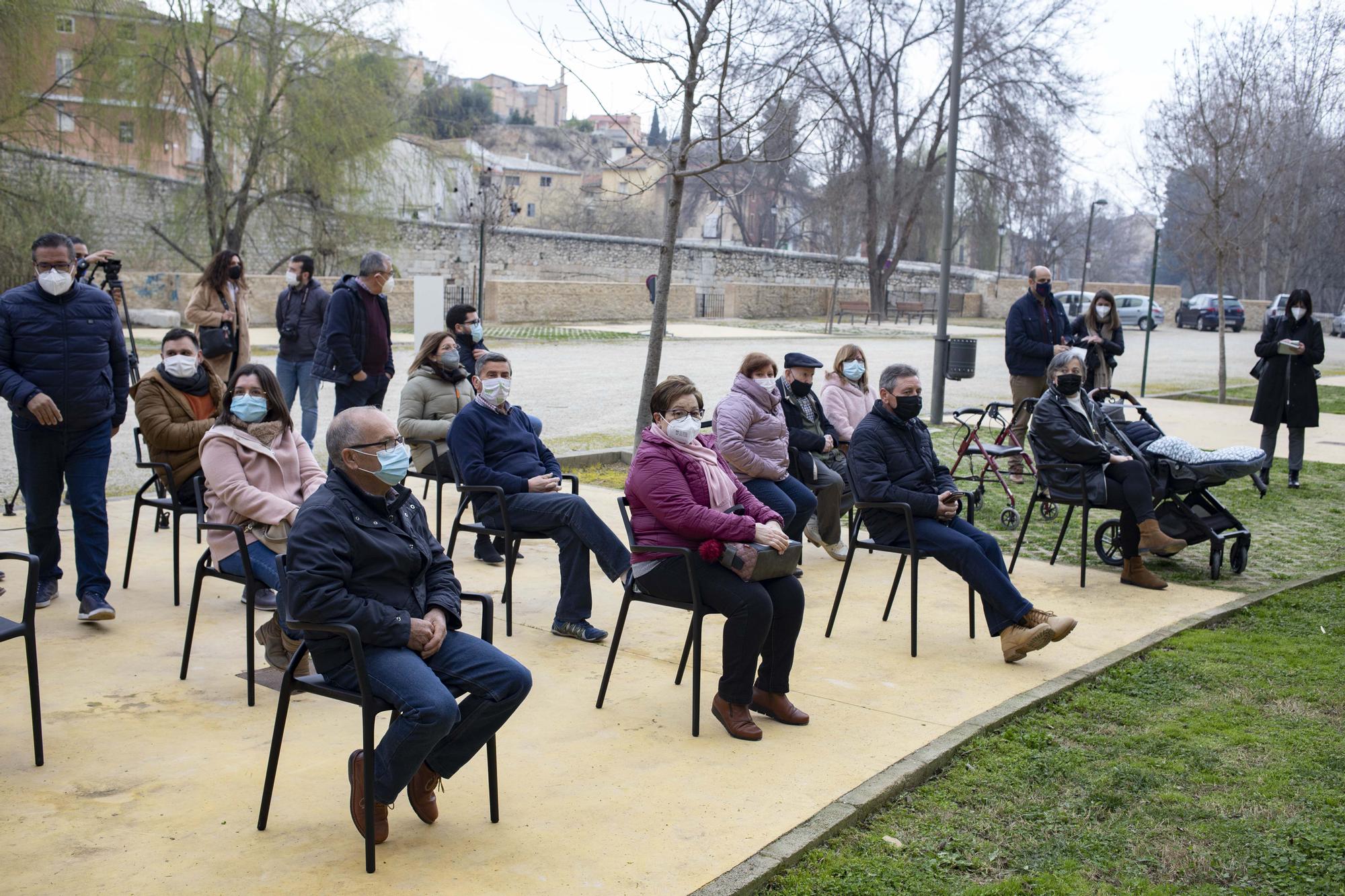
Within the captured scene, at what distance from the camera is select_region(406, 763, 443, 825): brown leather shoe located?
3873mm

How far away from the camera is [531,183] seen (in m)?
99.8

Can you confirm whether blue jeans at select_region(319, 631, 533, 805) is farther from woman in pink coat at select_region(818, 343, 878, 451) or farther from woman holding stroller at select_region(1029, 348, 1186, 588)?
woman in pink coat at select_region(818, 343, 878, 451)

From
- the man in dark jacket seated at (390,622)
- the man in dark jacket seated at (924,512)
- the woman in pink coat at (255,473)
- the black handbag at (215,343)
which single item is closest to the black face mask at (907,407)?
the man in dark jacket seated at (924,512)

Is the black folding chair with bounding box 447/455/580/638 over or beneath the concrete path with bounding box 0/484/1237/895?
over

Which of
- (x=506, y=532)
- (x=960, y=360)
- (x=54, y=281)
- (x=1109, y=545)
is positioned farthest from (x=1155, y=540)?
(x=960, y=360)

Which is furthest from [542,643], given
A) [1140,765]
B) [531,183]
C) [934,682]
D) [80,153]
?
[531,183]

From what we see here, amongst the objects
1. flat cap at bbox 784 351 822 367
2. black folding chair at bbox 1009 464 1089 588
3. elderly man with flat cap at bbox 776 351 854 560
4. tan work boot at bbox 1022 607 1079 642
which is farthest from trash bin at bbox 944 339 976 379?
tan work boot at bbox 1022 607 1079 642

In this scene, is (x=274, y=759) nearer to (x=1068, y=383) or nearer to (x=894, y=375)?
(x=894, y=375)

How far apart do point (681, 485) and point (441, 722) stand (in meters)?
1.78

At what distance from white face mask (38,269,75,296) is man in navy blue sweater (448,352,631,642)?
6.40 feet

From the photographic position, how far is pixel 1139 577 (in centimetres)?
747

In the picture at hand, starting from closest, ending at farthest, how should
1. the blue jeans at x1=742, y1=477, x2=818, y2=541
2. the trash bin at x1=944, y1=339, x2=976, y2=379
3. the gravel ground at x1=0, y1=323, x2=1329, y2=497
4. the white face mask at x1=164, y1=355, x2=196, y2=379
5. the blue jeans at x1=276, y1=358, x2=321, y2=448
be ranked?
the white face mask at x1=164, y1=355, x2=196, y2=379
the blue jeans at x1=742, y1=477, x2=818, y2=541
the blue jeans at x1=276, y1=358, x2=321, y2=448
the gravel ground at x1=0, y1=323, x2=1329, y2=497
the trash bin at x1=944, y1=339, x2=976, y2=379

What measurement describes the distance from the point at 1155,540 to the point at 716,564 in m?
3.74

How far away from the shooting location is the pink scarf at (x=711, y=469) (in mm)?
5270
